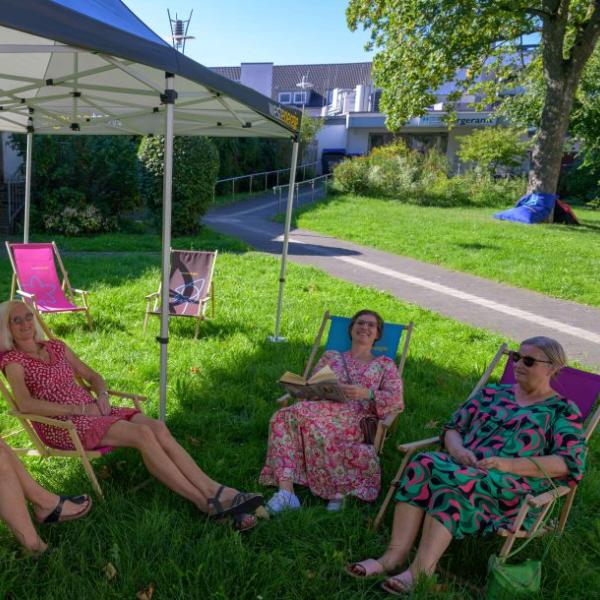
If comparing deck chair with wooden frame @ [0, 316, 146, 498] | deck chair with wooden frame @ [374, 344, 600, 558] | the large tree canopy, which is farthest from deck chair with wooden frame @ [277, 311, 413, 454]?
the large tree canopy

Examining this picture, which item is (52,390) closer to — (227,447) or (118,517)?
(118,517)

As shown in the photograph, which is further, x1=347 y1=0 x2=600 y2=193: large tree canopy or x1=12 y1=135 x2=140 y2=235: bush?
x1=347 y1=0 x2=600 y2=193: large tree canopy

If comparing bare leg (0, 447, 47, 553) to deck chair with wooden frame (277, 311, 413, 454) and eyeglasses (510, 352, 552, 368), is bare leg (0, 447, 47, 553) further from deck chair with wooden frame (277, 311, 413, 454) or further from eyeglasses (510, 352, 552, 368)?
eyeglasses (510, 352, 552, 368)

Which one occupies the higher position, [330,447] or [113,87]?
[113,87]

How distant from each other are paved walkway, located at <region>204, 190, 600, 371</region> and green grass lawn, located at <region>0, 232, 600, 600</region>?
1016 millimetres

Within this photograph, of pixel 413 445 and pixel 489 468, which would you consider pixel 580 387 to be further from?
pixel 413 445

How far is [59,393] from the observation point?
10.6 feet

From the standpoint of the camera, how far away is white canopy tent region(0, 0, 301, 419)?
238cm

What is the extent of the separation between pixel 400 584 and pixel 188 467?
123 cm

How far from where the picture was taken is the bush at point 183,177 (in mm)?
12000

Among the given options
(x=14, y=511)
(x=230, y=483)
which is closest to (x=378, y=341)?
(x=230, y=483)

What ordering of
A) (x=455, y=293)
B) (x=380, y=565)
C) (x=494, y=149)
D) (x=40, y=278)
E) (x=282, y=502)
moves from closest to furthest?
(x=380, y=565) → (x=282, y=502) → (x=40, y=278) → (x=455, y=293) → (x=494, y=149)

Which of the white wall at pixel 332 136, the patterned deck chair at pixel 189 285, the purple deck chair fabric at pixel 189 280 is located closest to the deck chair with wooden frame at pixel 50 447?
the patterned deck chair at pixel 189 285

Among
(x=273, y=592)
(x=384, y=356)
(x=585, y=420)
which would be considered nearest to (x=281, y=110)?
(x=384, y=356)
